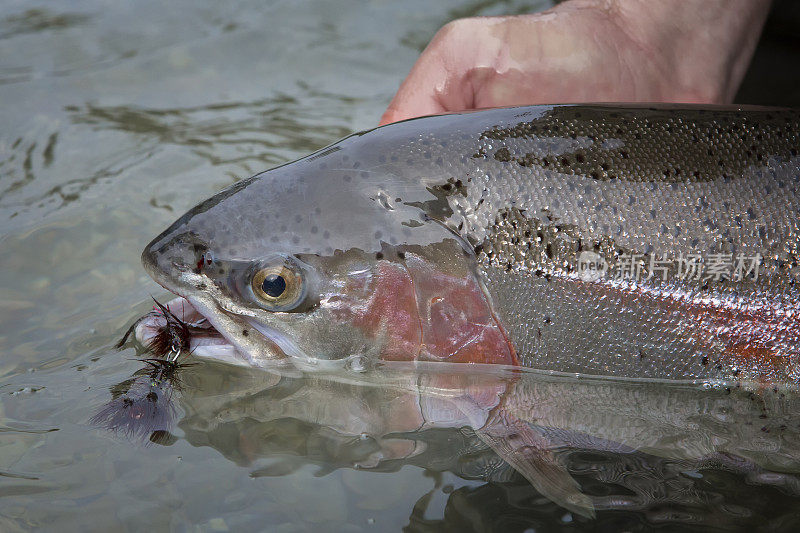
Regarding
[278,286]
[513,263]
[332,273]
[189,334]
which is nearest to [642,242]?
[513,263]

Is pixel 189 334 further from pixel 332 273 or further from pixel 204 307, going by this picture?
pixel 332 273

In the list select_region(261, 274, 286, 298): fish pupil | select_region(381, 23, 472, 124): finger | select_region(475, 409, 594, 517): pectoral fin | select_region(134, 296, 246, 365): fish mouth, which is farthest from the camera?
select_region(381, 23, 472, 124): finger

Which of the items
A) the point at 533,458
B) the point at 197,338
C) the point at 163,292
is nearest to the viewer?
the point at 533,458

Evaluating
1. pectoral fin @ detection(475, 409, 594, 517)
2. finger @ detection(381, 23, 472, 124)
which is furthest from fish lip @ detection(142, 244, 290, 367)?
finger @ detection(381, 23, 472, 124)

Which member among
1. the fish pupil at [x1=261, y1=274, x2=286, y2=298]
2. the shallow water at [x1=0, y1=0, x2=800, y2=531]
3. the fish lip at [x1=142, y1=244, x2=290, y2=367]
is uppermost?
the fish pupil at [x1=261, y1=274, x2=286, y2=298]

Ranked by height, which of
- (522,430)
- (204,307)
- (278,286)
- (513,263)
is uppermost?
(513,263)

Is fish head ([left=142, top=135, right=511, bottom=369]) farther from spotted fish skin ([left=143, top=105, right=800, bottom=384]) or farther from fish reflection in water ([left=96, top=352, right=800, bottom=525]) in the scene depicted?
fish reflection in water ([left=96, top=352, right=800, bottom=525])

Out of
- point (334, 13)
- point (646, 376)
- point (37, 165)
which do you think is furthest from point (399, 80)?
point (646, 376)

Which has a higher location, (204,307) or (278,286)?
(278,286)
